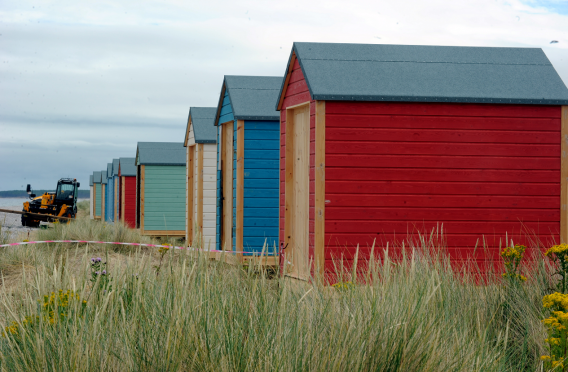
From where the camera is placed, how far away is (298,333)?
301 centimetres

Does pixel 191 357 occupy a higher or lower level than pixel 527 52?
lower

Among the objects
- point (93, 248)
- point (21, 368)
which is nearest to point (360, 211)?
point (21, 368)

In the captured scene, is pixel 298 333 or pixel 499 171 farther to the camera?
pixel 499 171

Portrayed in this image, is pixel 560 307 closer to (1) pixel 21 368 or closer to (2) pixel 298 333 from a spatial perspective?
(2) pixel 298 333

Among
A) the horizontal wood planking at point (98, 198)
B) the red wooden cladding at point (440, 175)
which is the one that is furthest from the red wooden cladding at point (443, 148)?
the horizontal wood planking at point (98, 198)

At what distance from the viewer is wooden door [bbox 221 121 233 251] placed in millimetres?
10969

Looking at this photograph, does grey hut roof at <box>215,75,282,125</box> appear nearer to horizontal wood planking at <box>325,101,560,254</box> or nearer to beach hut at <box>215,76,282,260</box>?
beach hut at <box>215,76,282,260</box>

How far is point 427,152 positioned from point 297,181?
1947 millimetres

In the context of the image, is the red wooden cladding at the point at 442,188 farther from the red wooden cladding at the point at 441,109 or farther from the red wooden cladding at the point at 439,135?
the red wooden cladding at the point at 441,109

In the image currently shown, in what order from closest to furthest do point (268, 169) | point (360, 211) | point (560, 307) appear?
point (560, 307) < point (360, 211) < point (268, 169)

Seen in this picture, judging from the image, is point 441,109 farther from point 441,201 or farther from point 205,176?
point 205,176

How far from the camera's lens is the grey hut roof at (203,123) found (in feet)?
42.4

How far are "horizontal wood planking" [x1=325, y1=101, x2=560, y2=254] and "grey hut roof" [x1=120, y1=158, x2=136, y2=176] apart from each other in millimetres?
16747

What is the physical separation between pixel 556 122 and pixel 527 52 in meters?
1.36
